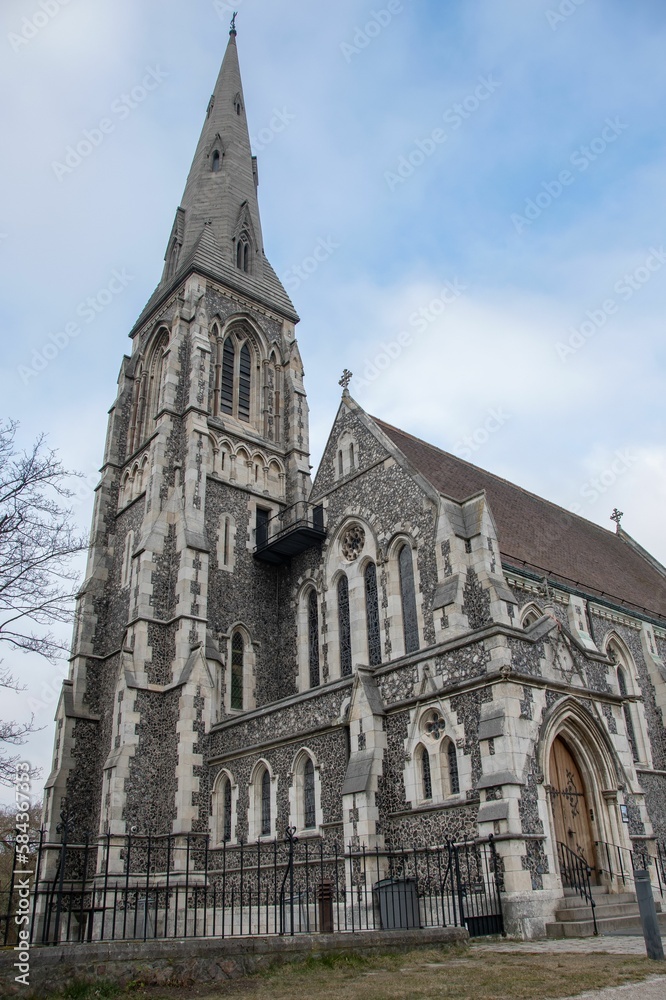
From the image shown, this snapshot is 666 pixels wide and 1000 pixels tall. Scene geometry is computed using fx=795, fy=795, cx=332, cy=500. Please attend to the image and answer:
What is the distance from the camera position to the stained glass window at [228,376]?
27266mm

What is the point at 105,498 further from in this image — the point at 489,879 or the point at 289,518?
the point at 489,879

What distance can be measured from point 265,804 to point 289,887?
3690 mm

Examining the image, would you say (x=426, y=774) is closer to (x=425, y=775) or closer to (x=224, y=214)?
(x=425, y=775)

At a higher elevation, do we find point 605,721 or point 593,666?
point 593,666

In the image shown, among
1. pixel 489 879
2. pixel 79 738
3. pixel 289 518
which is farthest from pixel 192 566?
pixel 489 879

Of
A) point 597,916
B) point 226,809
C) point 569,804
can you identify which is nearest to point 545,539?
point 569,804

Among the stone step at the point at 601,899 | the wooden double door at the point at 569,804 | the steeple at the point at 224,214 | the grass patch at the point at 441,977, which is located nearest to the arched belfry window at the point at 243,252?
the steeple at the point at 224,214

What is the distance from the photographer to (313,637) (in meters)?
23.2

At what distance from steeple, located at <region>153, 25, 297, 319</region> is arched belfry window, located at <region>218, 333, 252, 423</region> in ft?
7.71

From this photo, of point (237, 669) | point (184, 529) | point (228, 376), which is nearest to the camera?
point (237, 669)

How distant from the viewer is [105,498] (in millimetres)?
26891

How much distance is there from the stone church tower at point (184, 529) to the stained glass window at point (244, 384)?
0.07m

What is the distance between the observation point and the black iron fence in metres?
10.5

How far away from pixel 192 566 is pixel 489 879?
40.3ft
